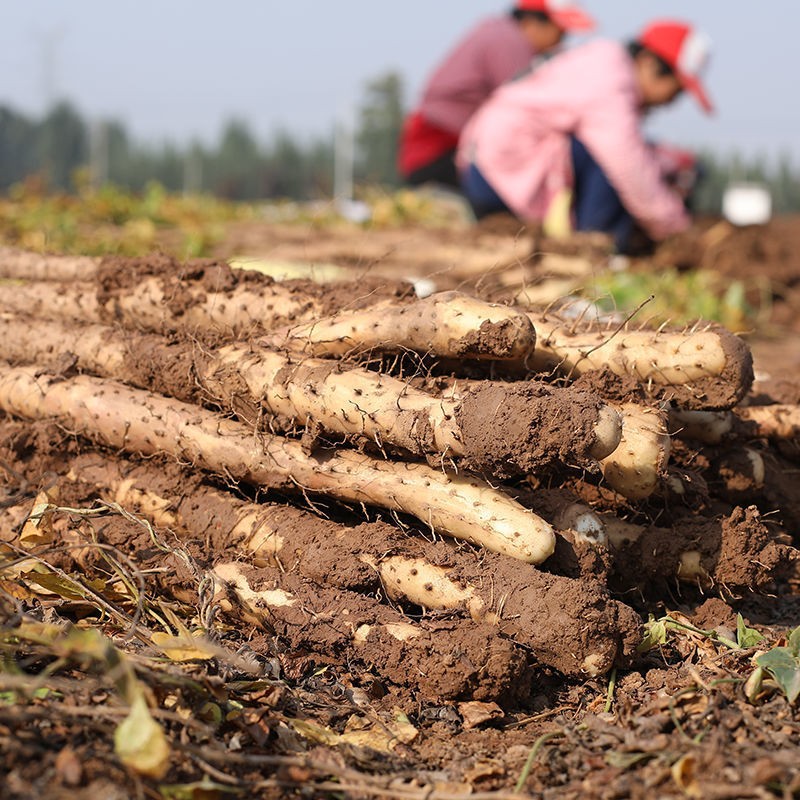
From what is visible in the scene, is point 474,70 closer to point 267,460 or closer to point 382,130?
point 267,460

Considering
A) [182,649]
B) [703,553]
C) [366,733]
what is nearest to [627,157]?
[703,553]

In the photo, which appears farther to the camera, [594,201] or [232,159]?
[232,159]

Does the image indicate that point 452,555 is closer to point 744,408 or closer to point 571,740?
point 571,740

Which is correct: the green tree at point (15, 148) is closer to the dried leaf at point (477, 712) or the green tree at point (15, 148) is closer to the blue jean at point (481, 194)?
the blue jean at point (481, 194)

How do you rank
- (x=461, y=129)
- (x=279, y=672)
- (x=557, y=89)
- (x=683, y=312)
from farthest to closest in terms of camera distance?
(x=461, y=129)
(x=557, y=89)
(x=683, y=312)
(x=279, y=672)

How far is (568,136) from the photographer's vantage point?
798cm

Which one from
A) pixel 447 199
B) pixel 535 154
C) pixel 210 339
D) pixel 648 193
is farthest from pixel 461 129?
pixel 210 339

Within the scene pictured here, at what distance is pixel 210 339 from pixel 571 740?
1.63 m

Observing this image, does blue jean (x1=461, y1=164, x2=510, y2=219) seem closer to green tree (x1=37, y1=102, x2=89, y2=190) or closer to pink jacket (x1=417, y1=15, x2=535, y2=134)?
pink jacket (x1=417, y1=15, x2=535, y2=134)

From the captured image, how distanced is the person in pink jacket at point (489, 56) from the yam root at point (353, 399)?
6.52 meters

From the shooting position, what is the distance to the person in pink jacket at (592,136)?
754 cm

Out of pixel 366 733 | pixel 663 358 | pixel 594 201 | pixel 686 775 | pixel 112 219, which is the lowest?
pixel 366 733

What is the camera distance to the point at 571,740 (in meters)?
2.04

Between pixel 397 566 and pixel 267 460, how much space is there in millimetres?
495
